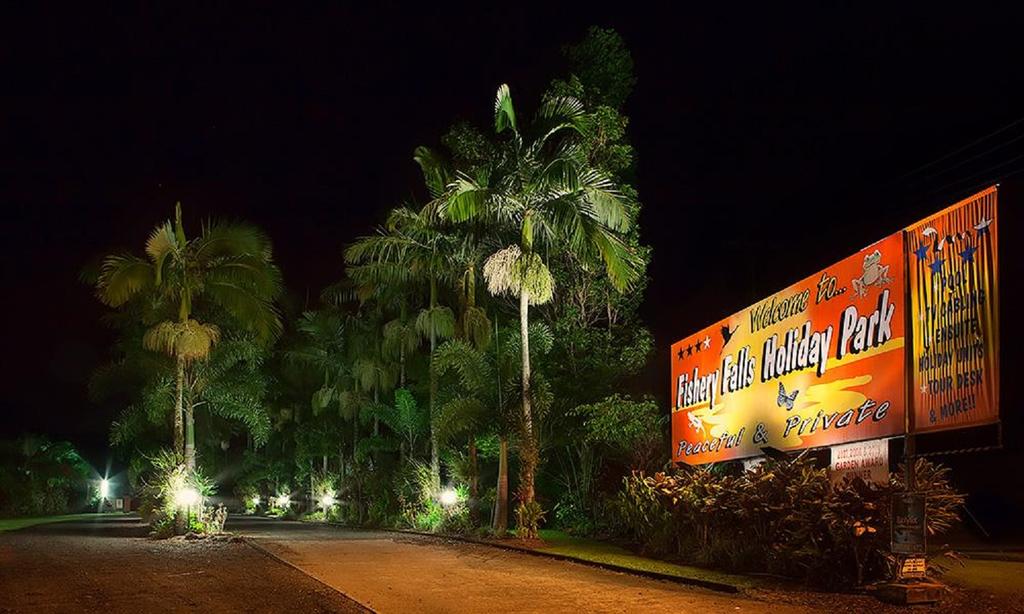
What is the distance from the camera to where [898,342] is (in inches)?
487

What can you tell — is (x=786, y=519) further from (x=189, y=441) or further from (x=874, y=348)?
(x=189, y=441)

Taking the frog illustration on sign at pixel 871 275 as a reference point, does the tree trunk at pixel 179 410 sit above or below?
below

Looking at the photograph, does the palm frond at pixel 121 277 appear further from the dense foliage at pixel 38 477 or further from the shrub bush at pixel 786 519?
the dense foliage at pixel 38 477

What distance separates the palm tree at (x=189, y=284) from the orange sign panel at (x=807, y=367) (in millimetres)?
12689

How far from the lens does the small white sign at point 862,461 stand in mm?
13000

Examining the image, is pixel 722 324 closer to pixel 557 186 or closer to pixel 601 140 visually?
pixel 557 186

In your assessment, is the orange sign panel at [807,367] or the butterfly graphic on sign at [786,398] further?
the butterfly graphic on sign at [786,398]

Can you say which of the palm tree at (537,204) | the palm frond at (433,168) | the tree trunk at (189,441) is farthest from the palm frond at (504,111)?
the tree trunk at (189,441)

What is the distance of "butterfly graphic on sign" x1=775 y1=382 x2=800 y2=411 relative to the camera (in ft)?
50.8

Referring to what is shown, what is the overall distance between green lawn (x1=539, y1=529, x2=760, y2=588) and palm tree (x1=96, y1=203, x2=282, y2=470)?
1027 centimetres

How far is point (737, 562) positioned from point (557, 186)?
1058 centimetres

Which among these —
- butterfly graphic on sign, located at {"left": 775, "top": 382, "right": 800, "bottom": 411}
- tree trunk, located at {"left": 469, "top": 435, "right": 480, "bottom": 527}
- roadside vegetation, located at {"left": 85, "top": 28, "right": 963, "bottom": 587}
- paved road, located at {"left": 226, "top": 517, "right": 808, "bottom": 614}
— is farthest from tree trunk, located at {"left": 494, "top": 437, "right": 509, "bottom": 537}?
butterfly graphic on sign, located at {"left": 775, "top": 382, "right": 800, "bottom": 411}

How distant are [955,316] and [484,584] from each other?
7.46 m

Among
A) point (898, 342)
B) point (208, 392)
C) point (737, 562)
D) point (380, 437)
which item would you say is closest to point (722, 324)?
point (737, 562)
